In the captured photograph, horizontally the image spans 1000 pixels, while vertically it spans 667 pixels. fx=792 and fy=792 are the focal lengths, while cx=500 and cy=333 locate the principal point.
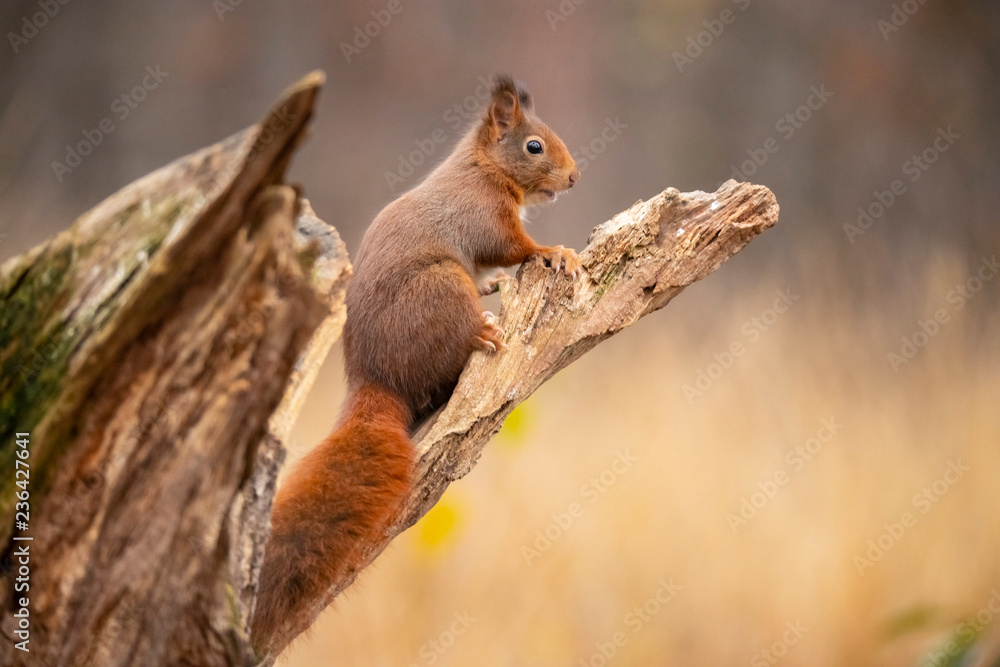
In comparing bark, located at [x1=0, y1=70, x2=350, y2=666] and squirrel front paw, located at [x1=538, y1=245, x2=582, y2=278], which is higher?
squirrel front paw, located at [x1=538, y1=245, x2=582, y2=278]

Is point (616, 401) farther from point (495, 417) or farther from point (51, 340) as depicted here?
point (51, 340)

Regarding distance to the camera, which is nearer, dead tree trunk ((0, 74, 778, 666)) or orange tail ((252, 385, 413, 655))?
dead tree trunk ((0, 74, 778, 666))

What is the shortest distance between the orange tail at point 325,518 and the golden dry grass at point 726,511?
1.78 m

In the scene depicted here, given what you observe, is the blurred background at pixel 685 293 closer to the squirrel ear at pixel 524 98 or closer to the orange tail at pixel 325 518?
the orange tail at pixel 325 518

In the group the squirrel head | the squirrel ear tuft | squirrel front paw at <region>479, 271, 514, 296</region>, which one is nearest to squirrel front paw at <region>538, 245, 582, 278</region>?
squirrel front paw at <region>479, 271, 514, 296</region>

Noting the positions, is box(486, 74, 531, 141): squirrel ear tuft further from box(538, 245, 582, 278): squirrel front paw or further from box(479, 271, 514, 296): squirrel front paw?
box(538, 245, 582, 278): squirrel front paw

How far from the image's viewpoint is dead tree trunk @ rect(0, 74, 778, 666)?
130cm

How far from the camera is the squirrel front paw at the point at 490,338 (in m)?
2.46

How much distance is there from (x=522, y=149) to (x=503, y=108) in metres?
0.20

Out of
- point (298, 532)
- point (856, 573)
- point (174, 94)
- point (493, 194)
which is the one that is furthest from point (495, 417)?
point (174, 94)

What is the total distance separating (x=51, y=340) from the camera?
4.70 feet

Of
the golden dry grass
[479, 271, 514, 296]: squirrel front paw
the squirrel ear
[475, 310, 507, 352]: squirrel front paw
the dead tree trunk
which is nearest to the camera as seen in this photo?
the dead tree trunk

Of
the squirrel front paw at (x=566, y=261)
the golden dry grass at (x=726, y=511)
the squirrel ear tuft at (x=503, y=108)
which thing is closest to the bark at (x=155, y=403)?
the squirrel front paw at (x=566, y=261)

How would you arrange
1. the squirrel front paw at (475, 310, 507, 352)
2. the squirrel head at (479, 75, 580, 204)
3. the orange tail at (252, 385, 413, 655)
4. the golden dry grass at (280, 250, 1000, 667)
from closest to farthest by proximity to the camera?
the orange tail at (252, 385, 413, 655) < the squirrel front paw at (475, 310, 507, 352) < the squirrel head at (479, 75, 580, 204) < the golden dry grass at (280, 250, 1000, 667)
